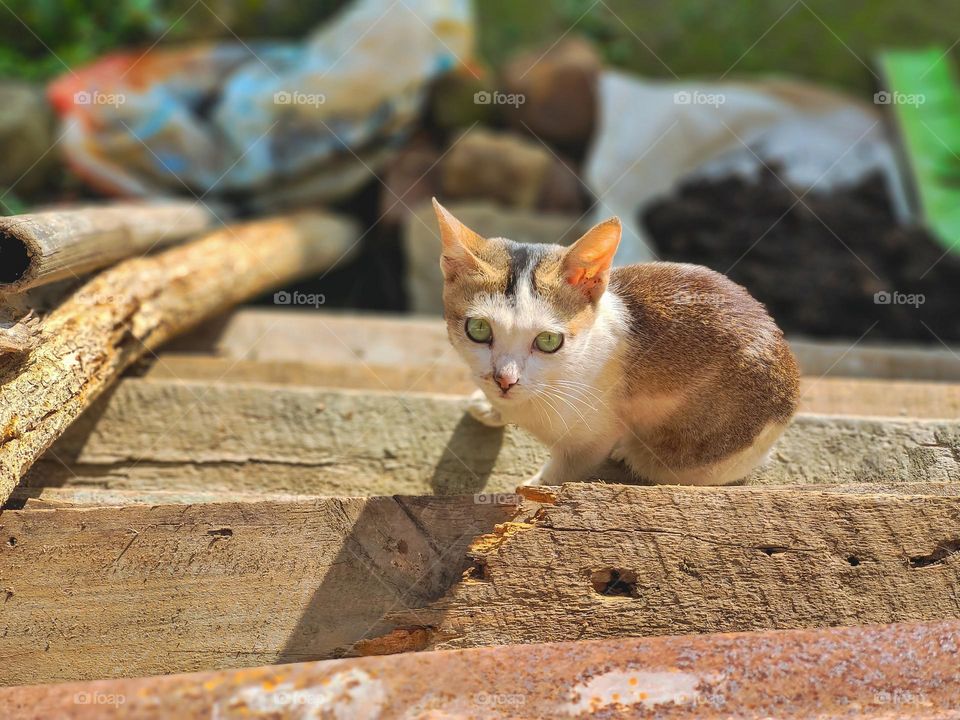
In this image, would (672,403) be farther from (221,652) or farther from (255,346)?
(255,346)

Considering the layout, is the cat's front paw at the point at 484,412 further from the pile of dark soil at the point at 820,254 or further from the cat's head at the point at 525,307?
the pile of dark soil at the point at 820,254

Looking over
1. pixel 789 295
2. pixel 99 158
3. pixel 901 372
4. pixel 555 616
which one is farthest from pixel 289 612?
pixel 99 158

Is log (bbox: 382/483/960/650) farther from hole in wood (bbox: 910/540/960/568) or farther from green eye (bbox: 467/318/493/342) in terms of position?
green eye (bbox: 467/318/493/342)

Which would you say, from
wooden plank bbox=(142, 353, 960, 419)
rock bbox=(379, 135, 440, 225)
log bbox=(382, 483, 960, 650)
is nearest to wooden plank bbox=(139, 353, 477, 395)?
wooden plank bbox=(142, 353, 960, 419)

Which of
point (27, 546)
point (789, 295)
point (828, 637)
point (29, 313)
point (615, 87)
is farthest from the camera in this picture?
point (615, 87)

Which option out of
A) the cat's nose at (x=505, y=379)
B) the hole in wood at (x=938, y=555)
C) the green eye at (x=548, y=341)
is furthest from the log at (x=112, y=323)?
the hole in wood at (x=938, y=555)

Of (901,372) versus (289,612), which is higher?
(901,372)
